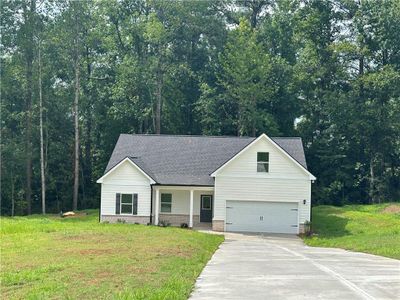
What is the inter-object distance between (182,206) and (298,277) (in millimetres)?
21095

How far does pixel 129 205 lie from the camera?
3112 centimetres

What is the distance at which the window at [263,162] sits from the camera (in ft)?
100

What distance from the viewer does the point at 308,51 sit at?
48250mm

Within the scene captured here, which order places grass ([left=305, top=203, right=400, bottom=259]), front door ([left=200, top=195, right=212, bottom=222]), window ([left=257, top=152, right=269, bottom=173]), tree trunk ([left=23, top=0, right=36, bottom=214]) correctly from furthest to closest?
tree trunk ([left=23, top=0, right=36, bottom=214]) < front door ([left=200, top=195, right=212, bottom=222]) < window ([left=257, top=152, right=269, bottom=173]) < grass ([left=305, top=203, right=400, bottom=259])

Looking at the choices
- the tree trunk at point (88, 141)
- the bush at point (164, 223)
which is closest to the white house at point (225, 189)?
the bush at point (164, 223)

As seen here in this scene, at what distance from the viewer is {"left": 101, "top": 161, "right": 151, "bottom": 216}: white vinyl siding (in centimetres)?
3098

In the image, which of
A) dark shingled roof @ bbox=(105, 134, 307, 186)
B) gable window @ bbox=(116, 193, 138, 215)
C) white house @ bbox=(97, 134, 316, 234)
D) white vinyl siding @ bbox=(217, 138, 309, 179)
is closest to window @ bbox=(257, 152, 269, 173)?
white house @ bbox=(97, 134, 316, 234)

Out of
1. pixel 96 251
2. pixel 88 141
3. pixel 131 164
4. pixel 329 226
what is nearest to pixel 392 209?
pixel 329 226

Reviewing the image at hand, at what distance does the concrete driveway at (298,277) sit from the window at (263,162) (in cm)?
1356

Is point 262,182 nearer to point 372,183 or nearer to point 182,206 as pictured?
point 182,206

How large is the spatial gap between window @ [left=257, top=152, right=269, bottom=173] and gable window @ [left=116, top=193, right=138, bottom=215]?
684cm

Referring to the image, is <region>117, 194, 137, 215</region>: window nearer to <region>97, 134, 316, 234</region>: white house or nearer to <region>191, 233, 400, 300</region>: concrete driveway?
<region>97, 134, 316, 234</region>: white house

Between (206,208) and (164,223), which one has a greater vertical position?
(206,208)

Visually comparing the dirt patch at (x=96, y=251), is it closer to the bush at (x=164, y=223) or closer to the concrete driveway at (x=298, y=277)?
the concrete driveway at (x=298, y=277)
